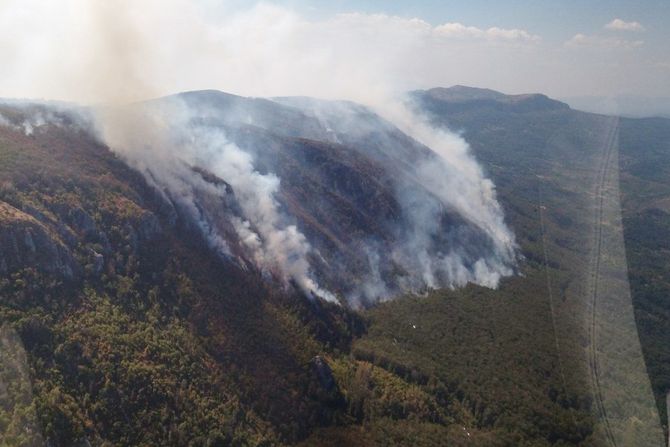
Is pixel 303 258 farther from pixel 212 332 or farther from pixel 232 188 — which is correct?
pixel 212 332

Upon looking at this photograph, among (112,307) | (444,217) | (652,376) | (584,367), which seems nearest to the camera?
(584,367)

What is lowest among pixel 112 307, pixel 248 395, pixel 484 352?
pixel 484 352

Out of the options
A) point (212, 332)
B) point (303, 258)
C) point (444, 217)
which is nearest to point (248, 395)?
point (212, 332)

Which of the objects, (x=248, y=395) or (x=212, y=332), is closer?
(x=248, y=395)

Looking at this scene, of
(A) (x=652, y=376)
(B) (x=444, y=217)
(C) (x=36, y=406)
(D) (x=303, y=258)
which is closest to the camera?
(C) (x=36, y=406)

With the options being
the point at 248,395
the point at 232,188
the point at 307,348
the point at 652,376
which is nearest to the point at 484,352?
the point at 652,376

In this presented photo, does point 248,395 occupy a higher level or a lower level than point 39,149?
lower

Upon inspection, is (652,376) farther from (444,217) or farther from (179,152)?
(179,152)

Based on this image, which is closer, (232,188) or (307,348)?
(307,348)

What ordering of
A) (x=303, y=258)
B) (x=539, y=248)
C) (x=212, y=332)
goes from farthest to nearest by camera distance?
(x=539, y=248) → (x=303, y=258) → (x=212, y=332)
